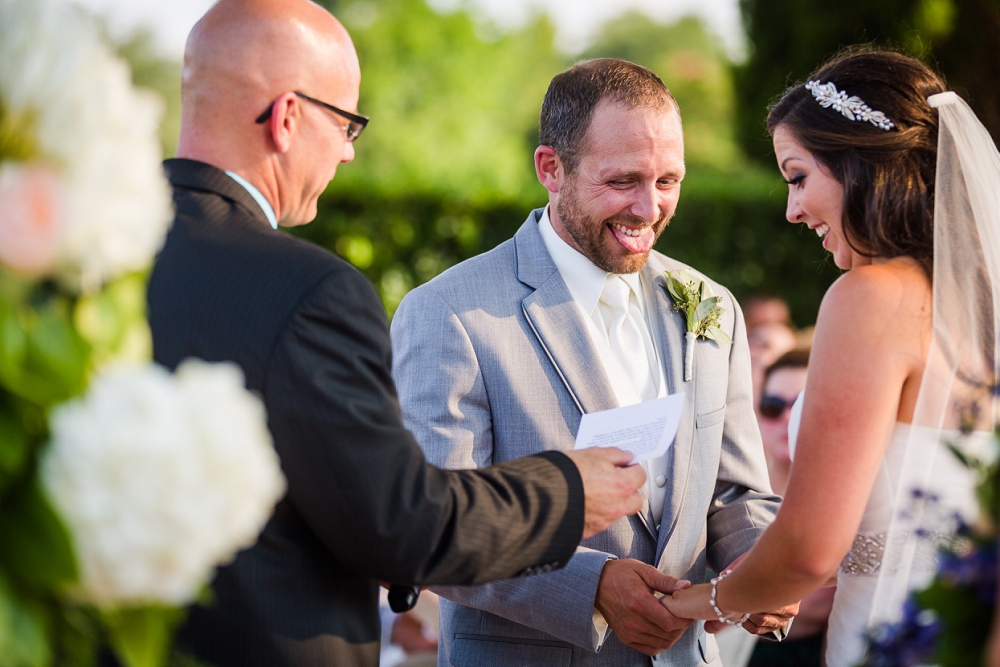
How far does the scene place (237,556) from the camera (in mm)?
1809

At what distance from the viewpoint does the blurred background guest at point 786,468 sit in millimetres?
4199

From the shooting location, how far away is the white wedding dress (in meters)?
2.26

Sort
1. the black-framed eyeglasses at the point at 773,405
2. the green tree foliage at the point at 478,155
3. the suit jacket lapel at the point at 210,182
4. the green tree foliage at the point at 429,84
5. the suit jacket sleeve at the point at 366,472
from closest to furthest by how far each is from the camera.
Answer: the suit jacket sleeve at the point at 366,472 → the suit jacket lapel at the point at 210,182 → the black-framed eyeglasses at the point at 773,405 → the green tree foliage at the point at 478,155 → the green tree foliage at the point at 429,84

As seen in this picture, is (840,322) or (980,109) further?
(980,109)

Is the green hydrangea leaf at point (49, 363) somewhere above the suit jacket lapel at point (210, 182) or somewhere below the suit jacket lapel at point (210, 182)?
below

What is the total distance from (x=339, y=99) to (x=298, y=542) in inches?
42.6

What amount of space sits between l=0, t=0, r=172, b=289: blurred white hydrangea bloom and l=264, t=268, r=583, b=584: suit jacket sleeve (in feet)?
2.03

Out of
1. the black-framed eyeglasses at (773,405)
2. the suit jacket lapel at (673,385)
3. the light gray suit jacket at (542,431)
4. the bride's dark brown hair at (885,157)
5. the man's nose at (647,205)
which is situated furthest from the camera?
the black-framed eyeglasses at (773,405)

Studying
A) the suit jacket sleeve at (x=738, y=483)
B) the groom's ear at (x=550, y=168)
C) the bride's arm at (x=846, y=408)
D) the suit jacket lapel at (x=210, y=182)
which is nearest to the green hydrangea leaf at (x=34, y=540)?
the suit jacket lapel at (x=210, y=182)

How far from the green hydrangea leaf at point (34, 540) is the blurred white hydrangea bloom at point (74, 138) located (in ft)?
0.96

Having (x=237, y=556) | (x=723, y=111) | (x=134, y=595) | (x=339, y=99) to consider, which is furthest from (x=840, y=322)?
(x=723, y=111)

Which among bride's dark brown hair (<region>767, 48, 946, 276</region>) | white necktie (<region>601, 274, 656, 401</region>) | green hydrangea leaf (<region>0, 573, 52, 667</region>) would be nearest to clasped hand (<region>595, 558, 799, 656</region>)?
white necktie (<region>601, 274, 656, 401</region>)

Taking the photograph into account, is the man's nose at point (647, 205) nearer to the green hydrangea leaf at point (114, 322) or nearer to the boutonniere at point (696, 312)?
the boutonniere at point (696, 312)

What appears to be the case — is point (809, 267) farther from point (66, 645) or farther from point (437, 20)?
point (437, 20)
